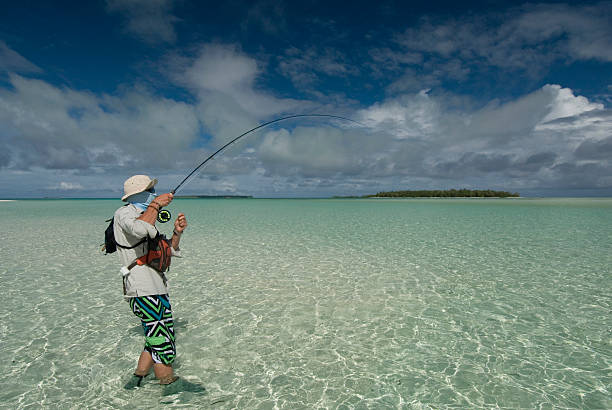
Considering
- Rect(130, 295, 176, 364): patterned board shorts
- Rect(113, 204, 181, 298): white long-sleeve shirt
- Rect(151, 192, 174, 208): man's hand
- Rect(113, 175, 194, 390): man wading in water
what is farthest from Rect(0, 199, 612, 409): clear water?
Rect(151, 192, 174, 208): man's hand

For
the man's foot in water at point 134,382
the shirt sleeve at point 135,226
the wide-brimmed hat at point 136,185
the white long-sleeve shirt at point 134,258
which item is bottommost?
the man's foot in water at point 134,382

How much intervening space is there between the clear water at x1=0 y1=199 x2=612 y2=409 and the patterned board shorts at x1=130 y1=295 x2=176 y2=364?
0.47 m

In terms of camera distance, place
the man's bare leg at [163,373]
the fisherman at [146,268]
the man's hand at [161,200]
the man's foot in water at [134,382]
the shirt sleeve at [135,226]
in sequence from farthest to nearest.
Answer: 1. the man's foot in water at [134,382]
2. the man's bare leg at [163,373]
3. the man's hand at [161,200]
4. the fisherman at [146,268]
5. the shirt sleeve at [135,226]

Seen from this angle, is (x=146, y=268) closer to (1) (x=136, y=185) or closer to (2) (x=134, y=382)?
(1) (x=136, y=185)

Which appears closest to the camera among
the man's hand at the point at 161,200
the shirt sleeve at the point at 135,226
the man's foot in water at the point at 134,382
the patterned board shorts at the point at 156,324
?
the shirt sleeve at the point at 135,226

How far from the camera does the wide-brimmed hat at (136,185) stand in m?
3.10

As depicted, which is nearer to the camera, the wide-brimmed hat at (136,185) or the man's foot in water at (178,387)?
the wide-brimmed hat at (136,185)

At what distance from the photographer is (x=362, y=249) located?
11.7 meters

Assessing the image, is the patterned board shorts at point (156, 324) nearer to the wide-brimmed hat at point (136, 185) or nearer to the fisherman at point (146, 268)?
the fisherman at point (146, 268)

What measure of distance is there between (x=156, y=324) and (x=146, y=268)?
61 centimetres

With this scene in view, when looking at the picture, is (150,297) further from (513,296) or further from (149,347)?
(513,296)

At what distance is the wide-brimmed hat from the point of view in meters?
3.10

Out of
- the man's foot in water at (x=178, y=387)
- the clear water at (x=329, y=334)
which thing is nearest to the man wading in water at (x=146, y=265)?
the man's foot in water at (x=178, y=387)

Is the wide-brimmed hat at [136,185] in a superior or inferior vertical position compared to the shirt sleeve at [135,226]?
superior
